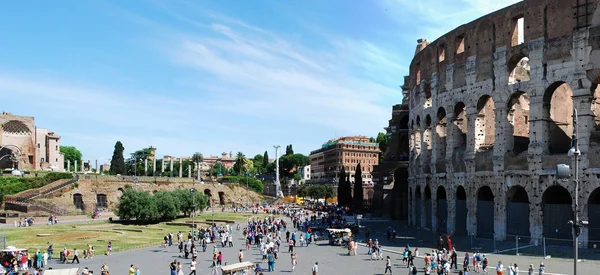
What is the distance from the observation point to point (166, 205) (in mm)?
60219

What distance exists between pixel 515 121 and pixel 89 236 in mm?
35506

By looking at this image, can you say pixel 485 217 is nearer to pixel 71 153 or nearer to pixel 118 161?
pixel 118 161

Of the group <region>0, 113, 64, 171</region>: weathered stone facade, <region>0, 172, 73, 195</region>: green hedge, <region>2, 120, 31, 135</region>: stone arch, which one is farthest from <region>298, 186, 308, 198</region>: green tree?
<region>2, 120, 31, 135</region>: stone arch

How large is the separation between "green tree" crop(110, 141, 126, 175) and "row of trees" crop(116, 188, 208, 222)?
176ft

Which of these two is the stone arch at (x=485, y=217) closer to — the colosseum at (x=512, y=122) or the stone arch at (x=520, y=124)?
the colosseum at (x=512, y=122)

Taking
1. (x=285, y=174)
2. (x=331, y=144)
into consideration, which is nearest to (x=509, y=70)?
(x=331, y=144)

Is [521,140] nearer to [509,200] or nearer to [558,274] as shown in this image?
[509,200]

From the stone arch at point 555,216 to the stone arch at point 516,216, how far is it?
1.38m

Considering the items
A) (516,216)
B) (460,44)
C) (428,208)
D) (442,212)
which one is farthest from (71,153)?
(516,216)

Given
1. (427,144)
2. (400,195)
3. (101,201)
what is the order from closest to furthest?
(427,144) < (400,195) < (101,201)

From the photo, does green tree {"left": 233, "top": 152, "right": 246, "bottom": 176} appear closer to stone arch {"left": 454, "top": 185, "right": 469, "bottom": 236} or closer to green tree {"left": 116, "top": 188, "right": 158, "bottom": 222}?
green tree {"left": 116, "top": 188, "right": 158, "bottom": 222}

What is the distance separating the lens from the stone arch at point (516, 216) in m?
36.2

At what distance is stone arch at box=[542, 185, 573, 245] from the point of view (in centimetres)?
3394

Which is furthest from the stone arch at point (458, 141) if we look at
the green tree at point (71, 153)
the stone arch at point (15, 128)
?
the green tree at point (71, 153)
